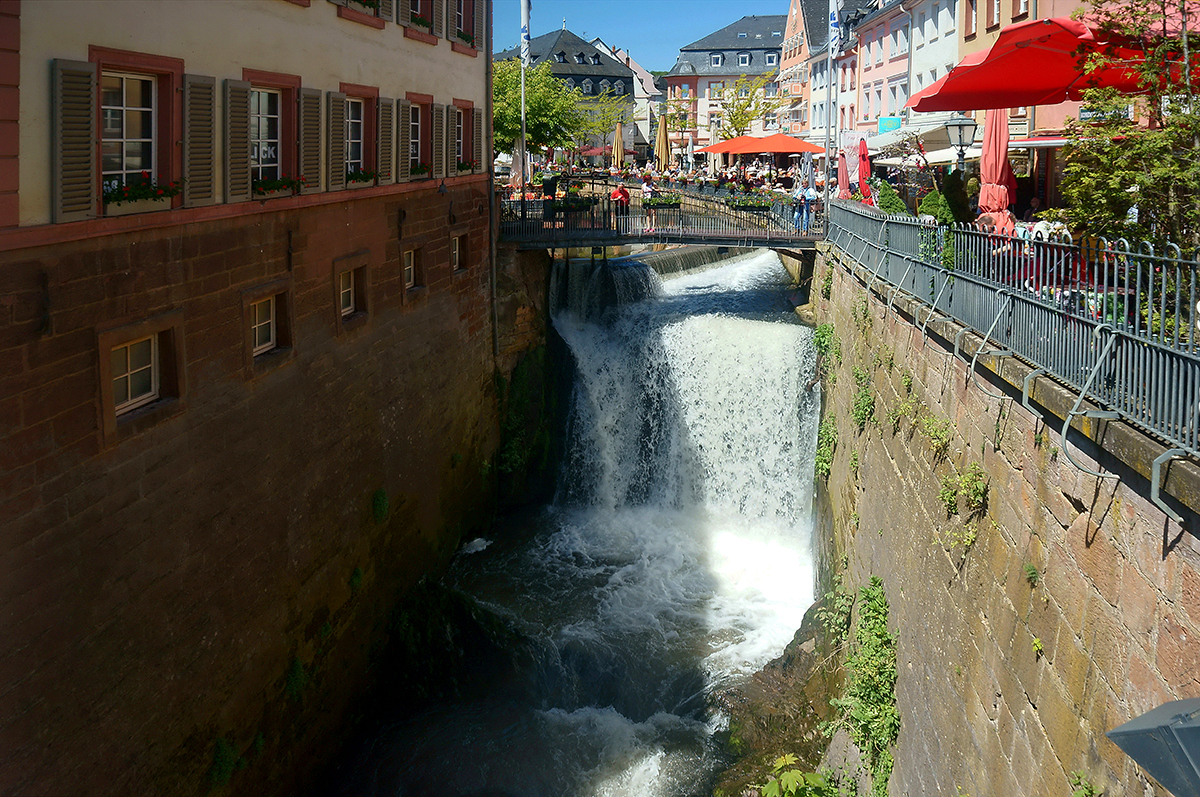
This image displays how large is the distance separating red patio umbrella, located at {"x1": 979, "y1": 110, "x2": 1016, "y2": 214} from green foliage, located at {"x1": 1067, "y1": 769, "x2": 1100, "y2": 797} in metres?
8.54

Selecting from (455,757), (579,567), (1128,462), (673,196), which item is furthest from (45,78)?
(673,196)

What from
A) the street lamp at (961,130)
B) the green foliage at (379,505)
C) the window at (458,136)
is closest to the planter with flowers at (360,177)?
the window at (458,136)

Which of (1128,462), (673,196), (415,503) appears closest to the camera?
(1128,462)

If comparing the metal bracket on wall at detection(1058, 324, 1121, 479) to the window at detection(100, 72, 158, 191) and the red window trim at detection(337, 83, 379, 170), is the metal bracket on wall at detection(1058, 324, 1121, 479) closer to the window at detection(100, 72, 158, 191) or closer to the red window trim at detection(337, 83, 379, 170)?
the window at detection(100, 72, 158, 191)

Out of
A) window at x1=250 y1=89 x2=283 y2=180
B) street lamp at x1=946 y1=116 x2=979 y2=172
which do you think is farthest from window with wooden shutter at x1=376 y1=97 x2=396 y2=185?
street lamp at x1=946 y1=116 x2=979 y2=172

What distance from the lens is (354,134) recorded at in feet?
48.5

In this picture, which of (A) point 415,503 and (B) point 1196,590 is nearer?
(B) point 1196,590

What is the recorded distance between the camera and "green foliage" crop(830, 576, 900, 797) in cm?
1093

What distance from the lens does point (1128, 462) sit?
588cm

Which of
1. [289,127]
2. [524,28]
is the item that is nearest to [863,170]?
[524,28]

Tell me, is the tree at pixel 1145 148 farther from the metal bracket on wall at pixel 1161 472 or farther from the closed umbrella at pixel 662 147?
the closed umbrella at pixel 662 147

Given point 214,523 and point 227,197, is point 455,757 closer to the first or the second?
point 214,523

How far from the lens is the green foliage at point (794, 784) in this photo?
1105 cm

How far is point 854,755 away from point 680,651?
429 centimetres
